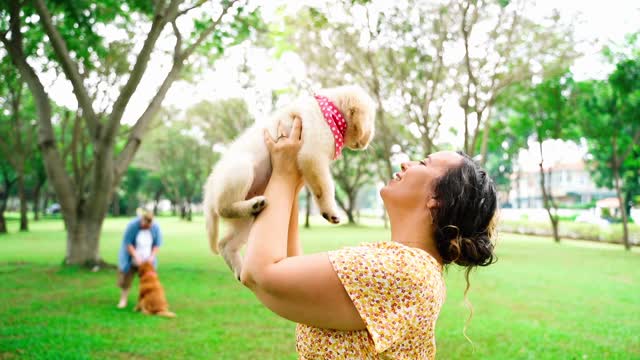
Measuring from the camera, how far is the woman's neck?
71.0 inches

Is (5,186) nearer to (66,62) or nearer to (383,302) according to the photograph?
(66,62)

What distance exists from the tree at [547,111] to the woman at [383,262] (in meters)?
20.9

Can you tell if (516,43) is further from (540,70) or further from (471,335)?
(471,335)

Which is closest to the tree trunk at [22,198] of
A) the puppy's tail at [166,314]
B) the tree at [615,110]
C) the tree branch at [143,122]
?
the tree branch at [143,122]

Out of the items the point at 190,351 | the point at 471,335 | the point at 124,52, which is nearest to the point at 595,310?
the point at 471,335

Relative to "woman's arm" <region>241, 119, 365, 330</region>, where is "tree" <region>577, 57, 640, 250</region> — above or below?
above

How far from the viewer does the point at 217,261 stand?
17.4m

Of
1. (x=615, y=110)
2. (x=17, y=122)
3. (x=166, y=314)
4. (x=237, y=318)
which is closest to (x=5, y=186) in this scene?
(x=17, y=122)

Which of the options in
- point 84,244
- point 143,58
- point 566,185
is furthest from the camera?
point 566,185

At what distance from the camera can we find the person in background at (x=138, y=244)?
356 inches

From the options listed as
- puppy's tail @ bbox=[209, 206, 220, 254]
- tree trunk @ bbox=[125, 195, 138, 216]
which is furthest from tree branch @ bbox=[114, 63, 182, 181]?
tree trunk @ bbox=[125, 195, 138, 216]

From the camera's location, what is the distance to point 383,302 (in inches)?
63.7

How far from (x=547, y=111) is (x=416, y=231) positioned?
81.7 ft

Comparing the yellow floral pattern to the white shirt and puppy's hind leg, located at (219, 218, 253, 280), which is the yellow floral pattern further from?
the white shirt
